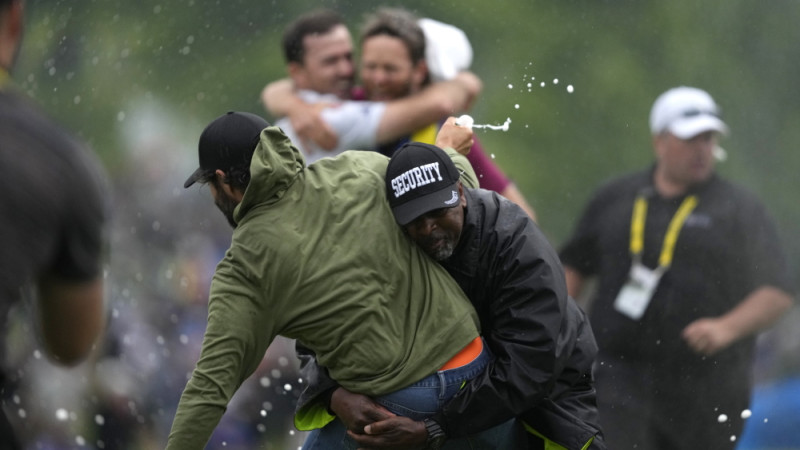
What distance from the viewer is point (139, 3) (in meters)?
6.18

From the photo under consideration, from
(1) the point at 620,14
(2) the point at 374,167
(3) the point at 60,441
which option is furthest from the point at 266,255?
(3) the point at 60,441

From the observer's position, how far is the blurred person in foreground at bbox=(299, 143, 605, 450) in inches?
137

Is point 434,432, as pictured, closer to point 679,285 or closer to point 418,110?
point 418,110

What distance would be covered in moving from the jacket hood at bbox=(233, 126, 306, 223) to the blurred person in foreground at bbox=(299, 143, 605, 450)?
0.26 meters

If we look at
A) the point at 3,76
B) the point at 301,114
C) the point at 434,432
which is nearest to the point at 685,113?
the point at 301,114

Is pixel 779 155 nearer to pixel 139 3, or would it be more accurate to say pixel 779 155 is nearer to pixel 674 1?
pixel 674 1

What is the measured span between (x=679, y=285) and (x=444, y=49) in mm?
1368

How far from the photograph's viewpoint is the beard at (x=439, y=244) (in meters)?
3.47

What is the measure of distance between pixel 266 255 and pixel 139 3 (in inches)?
122

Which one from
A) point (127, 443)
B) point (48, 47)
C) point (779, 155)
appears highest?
point (48, 47)

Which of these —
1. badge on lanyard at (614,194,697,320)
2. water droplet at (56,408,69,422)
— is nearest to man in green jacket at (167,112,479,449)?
badge on lanyard at (614,194,697,320)

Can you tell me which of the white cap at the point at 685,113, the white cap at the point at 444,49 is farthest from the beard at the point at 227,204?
the white cap at the point at 685,113

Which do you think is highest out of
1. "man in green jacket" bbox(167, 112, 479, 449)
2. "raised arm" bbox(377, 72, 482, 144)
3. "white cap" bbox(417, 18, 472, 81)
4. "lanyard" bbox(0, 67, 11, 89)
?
"white cap" bbox(417, 18, 472, 81)

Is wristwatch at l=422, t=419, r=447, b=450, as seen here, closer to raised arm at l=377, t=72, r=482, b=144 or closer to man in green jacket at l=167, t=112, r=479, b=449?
man in green jacket at l=167, t=112, r=479, b=449
